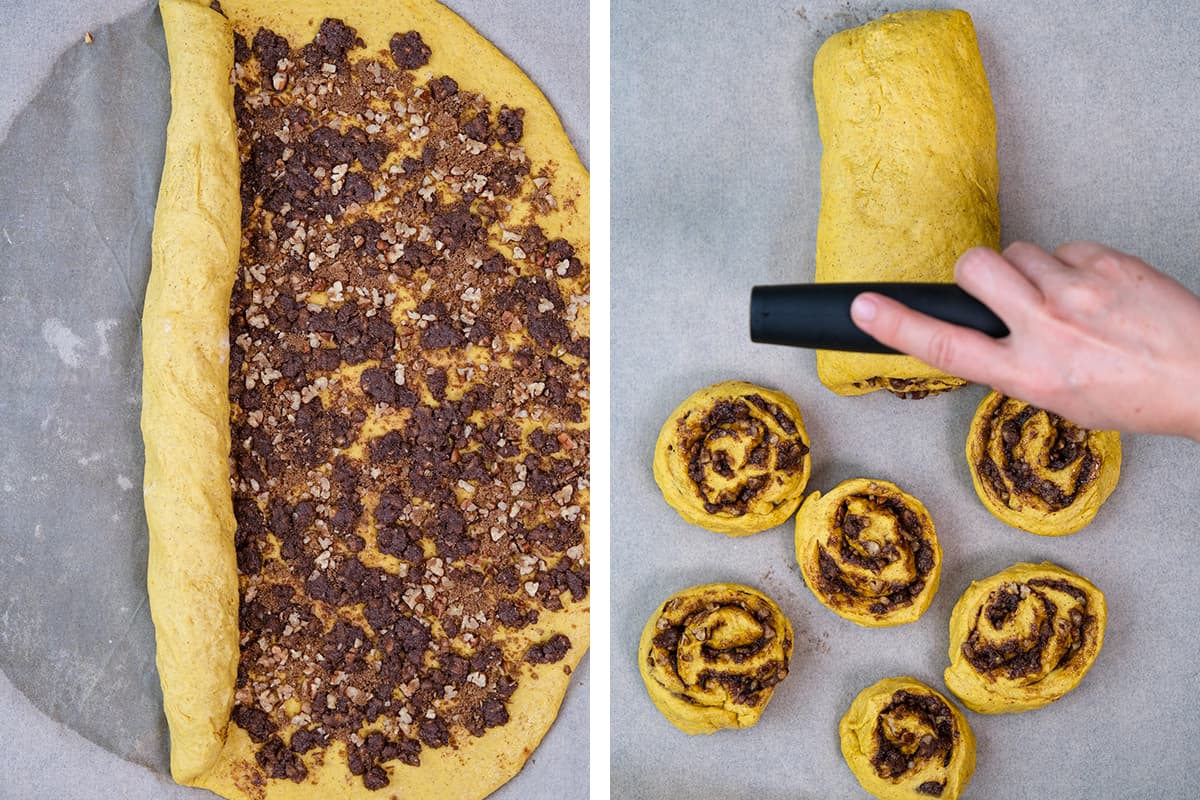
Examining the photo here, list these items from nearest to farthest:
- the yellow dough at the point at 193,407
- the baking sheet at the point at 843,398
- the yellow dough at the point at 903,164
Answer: the yellow dough at the point at 903,164 < the baking sheet at the point at 843,398 < the yellow dough at the point at 193,407

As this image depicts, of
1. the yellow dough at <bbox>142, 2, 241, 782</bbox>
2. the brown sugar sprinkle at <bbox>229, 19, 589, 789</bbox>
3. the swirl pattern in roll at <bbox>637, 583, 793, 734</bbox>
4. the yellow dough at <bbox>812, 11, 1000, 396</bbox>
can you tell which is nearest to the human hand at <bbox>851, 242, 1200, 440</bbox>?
the yellow dough at <bbox>812, 11, 1000, 396</bbox>

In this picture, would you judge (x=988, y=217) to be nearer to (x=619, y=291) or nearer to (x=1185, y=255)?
(x=1185, y=255)

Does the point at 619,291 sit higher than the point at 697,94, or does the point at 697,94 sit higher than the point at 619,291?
the point at 697,94

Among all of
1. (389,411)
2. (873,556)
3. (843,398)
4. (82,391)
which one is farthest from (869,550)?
(82,391)

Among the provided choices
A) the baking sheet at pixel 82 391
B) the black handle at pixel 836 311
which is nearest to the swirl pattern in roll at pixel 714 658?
the black handle at pixel 836 311

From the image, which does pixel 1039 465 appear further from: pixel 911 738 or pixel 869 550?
pixel 911 738

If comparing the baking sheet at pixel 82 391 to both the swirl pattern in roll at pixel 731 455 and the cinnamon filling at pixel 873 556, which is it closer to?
the swirl pattern in roll at pixel 731 455

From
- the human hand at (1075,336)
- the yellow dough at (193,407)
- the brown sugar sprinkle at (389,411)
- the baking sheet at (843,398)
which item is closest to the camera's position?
the human hand at (1075,336)

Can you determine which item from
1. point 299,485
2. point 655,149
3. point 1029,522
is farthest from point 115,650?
point 1029,522
